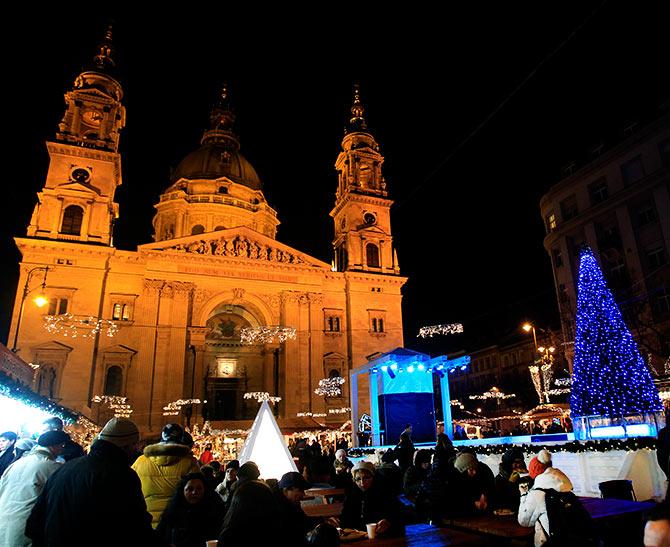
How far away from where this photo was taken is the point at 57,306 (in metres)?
30.9

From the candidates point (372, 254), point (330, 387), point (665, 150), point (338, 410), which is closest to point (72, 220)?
point (330, 387)

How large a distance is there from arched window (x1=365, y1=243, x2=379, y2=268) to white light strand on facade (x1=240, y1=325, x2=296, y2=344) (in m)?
9.33

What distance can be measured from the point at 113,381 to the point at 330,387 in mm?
14589

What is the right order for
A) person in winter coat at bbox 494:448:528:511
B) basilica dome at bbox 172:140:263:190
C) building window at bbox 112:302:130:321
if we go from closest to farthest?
1. person in winter coat at bbox 494:448:528:511
2. building window at bbox 112:302:130:321
3. basilica dome at bbox 172:140:263:190

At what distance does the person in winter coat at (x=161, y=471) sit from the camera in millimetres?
4875

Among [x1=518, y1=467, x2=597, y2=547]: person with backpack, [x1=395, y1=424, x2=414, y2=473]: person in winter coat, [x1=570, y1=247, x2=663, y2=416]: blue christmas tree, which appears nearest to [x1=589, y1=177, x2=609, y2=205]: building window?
[x1=570, y1=247, x2=663, y2=416]: blue christmas tree

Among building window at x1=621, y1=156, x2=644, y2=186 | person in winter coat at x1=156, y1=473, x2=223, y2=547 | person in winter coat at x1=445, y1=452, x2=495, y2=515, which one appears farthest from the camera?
building window at x1=621, y1=156, x2=644, y2=186

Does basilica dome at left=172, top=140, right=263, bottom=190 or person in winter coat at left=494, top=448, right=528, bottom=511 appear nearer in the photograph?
person in winter coat at left=494, top=448, right=528, bottom=511

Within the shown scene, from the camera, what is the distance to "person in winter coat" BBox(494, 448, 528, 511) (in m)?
6.06

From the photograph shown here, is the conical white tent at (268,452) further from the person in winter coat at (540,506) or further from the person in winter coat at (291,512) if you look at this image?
the person in winter coat at (540,506)

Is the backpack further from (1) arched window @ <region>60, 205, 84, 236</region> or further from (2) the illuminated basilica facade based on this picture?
(1) arched window @ <region>60, 205, 84, 236</region>

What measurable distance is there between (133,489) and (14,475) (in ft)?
7.64

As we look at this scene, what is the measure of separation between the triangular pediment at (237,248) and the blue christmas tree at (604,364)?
25099 mm

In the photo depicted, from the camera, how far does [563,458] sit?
34.5ft
